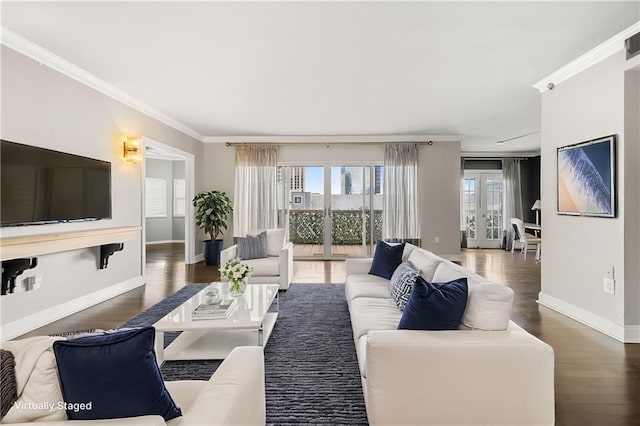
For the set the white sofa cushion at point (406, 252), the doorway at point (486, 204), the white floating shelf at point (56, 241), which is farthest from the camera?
the doorway at point (486, 204)

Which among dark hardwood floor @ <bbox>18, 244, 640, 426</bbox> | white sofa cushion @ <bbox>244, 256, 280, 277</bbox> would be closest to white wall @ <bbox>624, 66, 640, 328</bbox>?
dark hardwood floor @ <bbox>18, 244, 640, 426</bbox>

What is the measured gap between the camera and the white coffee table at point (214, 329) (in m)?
2.46

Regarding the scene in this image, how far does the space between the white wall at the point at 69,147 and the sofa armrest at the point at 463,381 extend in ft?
10.9

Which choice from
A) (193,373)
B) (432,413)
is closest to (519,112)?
(432,413)

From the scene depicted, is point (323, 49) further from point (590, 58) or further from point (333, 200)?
point (333, 200)

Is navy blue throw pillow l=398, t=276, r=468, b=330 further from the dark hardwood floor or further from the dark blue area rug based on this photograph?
the dark hardwood floor

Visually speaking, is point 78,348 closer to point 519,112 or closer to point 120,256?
point 120,256

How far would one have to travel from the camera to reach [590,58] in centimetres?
333

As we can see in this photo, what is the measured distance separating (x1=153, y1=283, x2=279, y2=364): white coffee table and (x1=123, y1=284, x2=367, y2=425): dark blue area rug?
0.28ft

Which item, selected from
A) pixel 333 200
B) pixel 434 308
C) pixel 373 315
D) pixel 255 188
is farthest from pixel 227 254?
pixel 333 200

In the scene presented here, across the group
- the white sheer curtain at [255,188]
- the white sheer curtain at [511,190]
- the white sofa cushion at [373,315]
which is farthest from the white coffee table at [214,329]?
the white sheer curtain at [511,190]

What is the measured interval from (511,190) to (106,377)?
10091 mm

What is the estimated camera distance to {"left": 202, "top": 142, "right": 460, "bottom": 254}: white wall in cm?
719

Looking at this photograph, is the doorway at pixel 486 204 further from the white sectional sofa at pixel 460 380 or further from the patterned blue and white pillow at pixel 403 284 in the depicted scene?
the white sectional sofa at pixel 460 380
